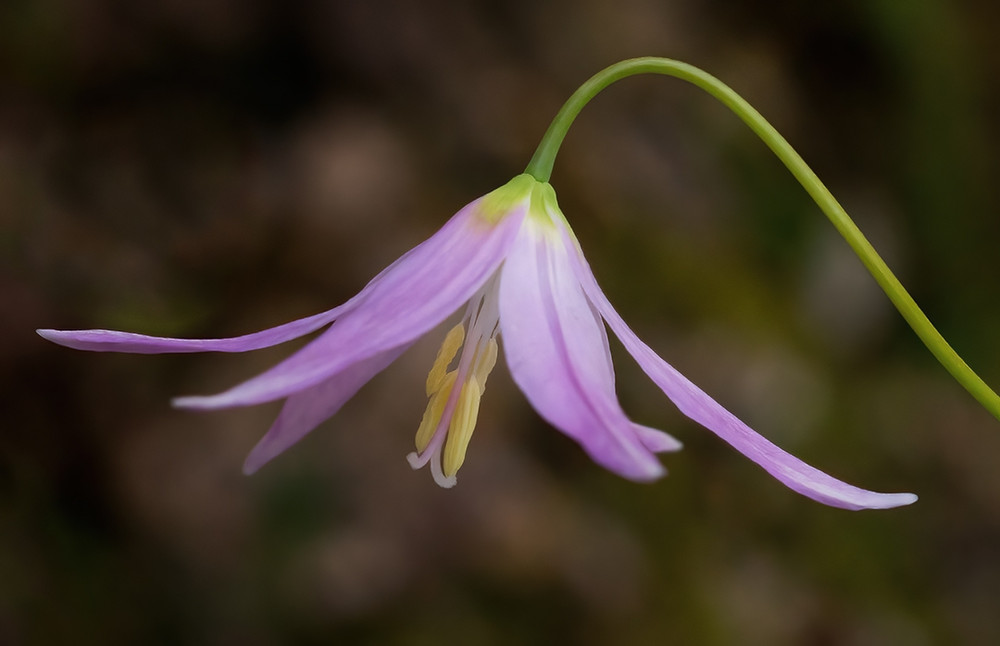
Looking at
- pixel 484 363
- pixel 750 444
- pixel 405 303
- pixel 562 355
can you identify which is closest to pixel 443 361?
pixel 484 363

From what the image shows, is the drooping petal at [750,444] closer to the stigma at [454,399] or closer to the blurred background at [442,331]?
the stigma at [454,399]

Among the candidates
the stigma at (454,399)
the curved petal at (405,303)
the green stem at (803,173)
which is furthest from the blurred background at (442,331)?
the green stem at (803,173)

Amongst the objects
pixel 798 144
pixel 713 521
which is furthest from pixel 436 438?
pixel 798 144

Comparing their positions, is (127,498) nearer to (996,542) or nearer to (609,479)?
(609,479)

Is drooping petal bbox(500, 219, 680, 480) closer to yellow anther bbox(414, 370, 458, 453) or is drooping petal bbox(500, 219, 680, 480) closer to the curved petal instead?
the curved petal

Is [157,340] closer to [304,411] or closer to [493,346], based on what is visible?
[304,411]

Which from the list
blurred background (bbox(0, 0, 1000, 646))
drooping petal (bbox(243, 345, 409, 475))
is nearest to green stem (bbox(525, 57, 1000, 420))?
drooping petal (bbox(243, 345, 409, 475))

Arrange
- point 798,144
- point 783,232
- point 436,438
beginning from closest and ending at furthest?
point 436,438 → point 783,232 → point 798,144
